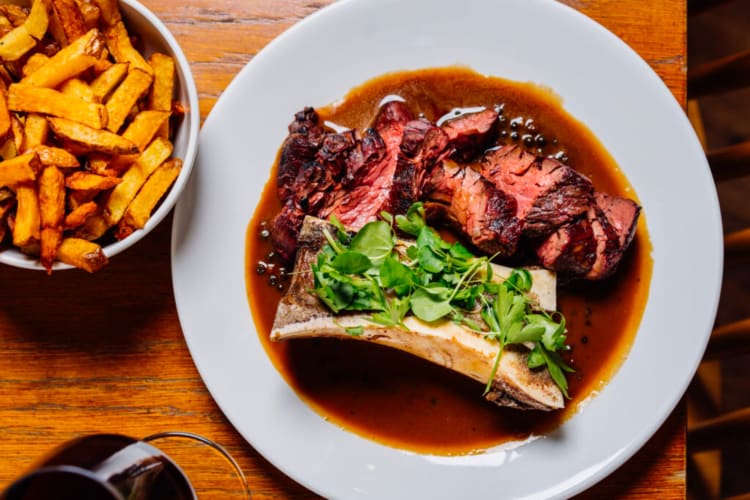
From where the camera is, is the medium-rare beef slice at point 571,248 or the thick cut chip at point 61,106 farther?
the medium-rare beef slice at point 571,248

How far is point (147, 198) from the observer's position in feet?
8.43

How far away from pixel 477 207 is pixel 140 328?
4.96 ft

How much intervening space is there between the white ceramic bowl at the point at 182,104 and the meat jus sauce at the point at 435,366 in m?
0.44

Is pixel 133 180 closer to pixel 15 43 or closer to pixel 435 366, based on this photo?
pixel 15 43

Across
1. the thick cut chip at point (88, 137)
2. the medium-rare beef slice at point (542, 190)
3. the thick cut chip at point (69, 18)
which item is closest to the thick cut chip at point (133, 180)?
the thick cut chip at point (88, 137)

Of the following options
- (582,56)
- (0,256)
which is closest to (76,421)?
(0,256)

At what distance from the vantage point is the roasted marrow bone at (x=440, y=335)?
266 cm

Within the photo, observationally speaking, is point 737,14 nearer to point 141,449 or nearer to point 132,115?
point 132,115

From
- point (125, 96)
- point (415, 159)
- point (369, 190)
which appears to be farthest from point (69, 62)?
point (415, 159)

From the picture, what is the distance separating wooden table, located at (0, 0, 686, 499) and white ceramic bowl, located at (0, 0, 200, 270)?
0.32 meters

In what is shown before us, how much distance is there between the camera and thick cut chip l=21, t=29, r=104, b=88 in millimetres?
2422

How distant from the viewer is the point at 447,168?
9.28 feet

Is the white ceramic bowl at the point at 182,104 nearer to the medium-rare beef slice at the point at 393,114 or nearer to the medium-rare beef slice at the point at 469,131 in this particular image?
the medium-rare beef slice at the point at 393,114

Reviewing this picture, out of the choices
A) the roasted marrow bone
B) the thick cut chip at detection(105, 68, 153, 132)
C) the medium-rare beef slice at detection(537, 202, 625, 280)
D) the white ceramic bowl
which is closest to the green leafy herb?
the roasted marrow bone
